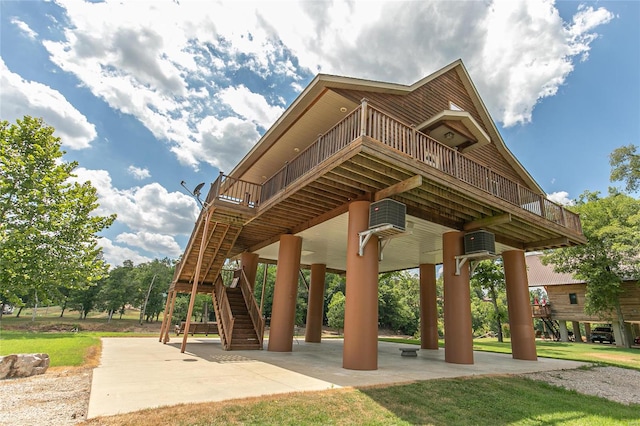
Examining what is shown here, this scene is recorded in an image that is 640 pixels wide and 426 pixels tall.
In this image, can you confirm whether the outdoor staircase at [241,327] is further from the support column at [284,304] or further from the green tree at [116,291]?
the green tree at [116,291]

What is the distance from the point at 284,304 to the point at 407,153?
7724 mm

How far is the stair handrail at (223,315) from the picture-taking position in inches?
465

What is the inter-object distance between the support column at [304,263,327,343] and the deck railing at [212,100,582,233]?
799 centimetres

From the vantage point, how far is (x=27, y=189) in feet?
47.6

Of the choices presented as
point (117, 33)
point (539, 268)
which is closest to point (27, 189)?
point (117, 33)

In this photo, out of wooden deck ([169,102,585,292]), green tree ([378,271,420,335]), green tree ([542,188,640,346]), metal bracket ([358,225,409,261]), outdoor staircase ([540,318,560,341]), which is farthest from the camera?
green tree ([378,271,420,335])

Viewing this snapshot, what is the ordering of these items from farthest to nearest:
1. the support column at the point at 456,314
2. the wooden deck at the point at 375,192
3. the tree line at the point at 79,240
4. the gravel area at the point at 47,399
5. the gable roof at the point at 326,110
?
the tree line at the point at 79,240 → the support column at the point at 456,314 → the gable roof at the point at 326,110 → the wooden deck at the point at 375,192 → the gravel area at the point at 47,399

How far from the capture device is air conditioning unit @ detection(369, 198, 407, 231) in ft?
27.2

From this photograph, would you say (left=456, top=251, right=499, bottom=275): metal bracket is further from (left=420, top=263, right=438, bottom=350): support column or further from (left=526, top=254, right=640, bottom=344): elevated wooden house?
(left=526, top=254, right=640, bottom=344): elevated wooden house

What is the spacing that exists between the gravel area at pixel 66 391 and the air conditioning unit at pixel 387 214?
18.6 ft

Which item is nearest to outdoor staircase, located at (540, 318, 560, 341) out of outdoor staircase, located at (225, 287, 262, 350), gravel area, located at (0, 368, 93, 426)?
outdoor staircase, located at (225, 287, 262, 350)

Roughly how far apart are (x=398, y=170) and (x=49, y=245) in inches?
679

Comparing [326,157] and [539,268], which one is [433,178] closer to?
[326,157]

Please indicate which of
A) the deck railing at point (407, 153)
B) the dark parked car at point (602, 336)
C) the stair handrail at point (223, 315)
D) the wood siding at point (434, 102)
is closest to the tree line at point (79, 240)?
the stair handrail at point (223, 315)
